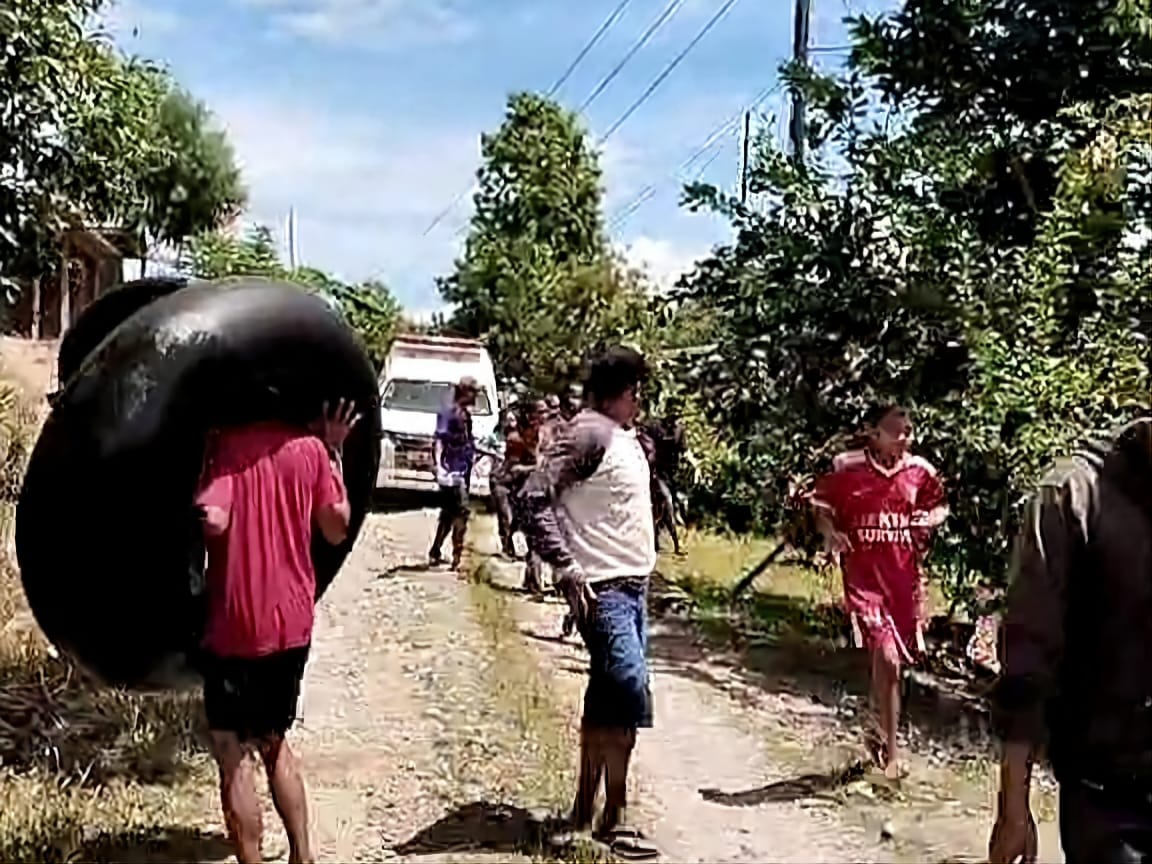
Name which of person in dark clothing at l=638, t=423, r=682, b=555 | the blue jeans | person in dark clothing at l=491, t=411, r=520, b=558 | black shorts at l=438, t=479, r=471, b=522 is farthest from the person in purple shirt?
the blue jeans

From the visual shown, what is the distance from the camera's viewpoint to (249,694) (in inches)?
204

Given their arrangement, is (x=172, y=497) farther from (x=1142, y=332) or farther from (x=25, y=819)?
(x=1142, y=332)

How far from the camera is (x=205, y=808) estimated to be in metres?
6.62

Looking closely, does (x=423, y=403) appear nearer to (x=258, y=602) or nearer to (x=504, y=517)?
(x=504, y=517)

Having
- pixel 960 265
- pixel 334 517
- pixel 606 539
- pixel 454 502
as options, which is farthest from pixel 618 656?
pixel 454 502

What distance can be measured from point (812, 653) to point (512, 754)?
15.1 feet

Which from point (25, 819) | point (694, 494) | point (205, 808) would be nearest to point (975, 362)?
point (205, 808)

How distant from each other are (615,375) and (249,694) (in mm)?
1753

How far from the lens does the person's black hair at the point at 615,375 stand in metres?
6.06

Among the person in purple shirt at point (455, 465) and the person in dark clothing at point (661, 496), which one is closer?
the person in purple shirt at point (455, 465)

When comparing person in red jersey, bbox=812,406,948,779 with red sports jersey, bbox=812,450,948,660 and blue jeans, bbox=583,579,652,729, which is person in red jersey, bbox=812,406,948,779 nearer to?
red sports jersey, bbox=812,450,948,660

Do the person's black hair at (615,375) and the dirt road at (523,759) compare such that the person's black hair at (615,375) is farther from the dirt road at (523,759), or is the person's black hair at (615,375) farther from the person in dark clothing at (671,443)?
the person in dark clothing at (671,443)

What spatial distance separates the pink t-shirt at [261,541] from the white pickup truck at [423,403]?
14854 millimetres

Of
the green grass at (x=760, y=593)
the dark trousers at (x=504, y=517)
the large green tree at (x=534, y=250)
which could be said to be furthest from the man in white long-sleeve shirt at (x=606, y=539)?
the large green tree at (x=534, y=250)
